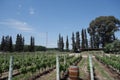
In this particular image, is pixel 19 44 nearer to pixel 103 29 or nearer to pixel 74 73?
pixel 103 29

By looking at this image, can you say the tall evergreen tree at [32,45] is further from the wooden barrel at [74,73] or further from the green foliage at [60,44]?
the wooden barrel at [74,73]

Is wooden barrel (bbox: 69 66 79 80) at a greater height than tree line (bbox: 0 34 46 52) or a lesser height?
lesser

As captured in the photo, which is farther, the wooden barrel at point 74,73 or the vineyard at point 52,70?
the vineyard at point 52,70

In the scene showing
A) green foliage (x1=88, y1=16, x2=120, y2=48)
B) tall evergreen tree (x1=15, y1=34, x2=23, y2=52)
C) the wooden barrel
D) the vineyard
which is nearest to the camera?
the wooden barrel

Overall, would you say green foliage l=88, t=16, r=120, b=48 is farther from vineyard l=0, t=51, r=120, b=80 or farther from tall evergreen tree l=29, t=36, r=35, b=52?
vineyard l=0, t=51, r=120, b=80

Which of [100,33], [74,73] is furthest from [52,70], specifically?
[100,33]

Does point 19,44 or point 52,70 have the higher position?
point 19,44

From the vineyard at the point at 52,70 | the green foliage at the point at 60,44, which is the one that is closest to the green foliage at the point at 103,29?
the green foliage at the point at 60,44

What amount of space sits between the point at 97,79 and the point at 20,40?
59.0 m

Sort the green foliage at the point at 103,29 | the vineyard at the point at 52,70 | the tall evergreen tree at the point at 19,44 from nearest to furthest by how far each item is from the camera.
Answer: the vineyard at the point at 52,70
the green foliage at the point at 103,29
the tall evergreen tree at the point at 19,44

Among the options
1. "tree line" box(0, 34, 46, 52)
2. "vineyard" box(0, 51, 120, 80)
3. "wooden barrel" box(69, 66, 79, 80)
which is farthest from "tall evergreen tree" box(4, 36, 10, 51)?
"wooden barrel" box(69, 66, 79, 80)

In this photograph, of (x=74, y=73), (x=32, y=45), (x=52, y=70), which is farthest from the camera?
(x=32, y=45)

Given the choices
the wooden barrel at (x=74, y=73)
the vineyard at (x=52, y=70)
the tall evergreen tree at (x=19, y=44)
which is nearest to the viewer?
the wooden barrel at (x=74, y=73)

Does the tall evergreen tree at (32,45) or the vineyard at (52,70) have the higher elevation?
the tall evergreen tree at (32,45)
